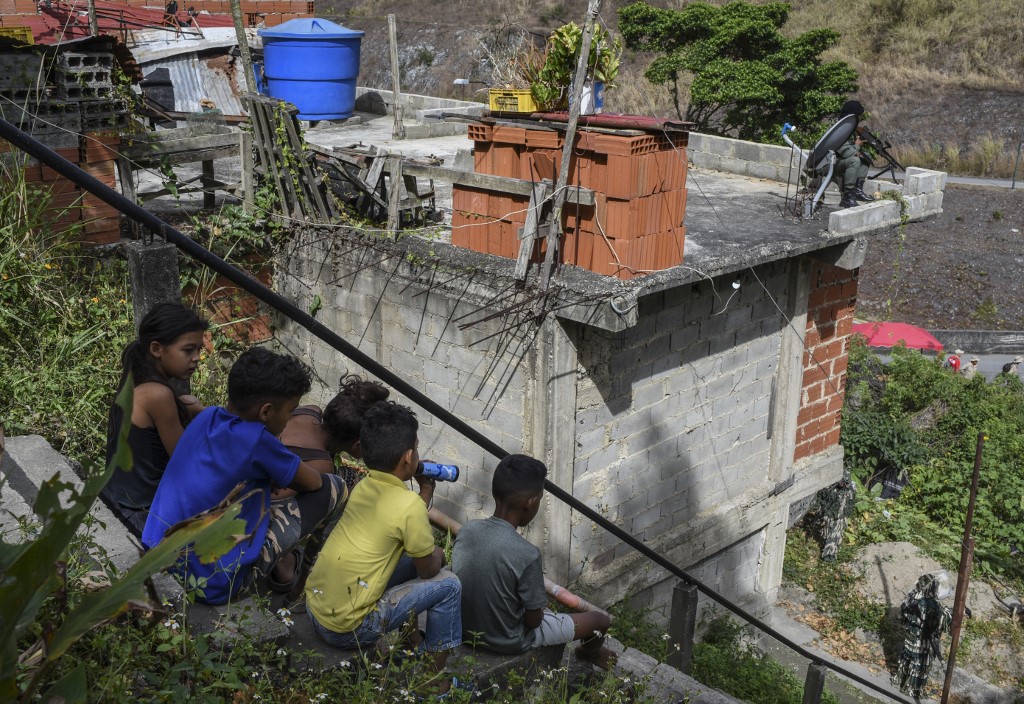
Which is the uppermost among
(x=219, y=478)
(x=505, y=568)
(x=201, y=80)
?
(x=201, y=80)

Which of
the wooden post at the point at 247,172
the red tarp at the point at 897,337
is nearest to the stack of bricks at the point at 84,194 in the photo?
the wooden post at the point at 247,172

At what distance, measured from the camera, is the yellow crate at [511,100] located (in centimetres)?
691

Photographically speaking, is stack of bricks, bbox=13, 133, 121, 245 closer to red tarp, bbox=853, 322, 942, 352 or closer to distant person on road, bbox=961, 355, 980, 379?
red tarp, bbox=853, 322, 942, 352

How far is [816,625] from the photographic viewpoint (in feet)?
34.7

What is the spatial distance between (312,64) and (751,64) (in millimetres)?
11647

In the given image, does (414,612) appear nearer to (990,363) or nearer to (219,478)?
(219,478)

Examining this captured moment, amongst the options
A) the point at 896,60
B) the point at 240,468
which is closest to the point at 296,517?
the point at 240,468

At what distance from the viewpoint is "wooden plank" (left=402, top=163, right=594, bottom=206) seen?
6.16m

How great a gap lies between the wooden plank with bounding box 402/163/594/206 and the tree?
1484cm

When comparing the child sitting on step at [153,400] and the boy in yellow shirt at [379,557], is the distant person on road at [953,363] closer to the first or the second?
the boy in yellow shirt at [379,557]

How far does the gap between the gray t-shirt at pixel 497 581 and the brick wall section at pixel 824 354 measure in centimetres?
563

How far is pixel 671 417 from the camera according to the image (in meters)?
7.58

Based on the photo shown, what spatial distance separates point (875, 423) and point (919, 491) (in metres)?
1.18

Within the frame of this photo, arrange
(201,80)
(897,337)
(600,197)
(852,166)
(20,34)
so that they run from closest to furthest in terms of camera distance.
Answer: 1. (600,197)
2. (20,34)
3. (852,166)
4. (201,80)
5. (897,337)
